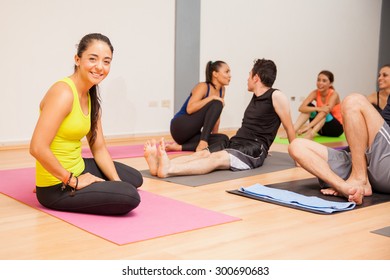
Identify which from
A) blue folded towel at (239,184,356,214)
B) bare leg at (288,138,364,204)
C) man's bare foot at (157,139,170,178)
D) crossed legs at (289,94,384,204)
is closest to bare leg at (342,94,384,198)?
crossed legs at (289,94,384,204)

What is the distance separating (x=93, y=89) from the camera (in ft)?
Result: 9.21

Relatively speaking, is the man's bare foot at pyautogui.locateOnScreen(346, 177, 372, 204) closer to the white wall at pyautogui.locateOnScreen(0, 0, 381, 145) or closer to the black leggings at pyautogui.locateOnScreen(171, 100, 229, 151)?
the black leggings at pyautogui.locateOnScreen(171, 100, 229, 151)

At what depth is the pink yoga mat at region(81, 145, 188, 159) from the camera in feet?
15.7

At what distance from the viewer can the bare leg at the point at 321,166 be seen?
3.08m

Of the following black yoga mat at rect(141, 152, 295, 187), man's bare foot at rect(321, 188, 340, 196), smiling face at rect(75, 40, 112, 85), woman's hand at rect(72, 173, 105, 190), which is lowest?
black yoga mat at rect(141, 152, 295, 187)

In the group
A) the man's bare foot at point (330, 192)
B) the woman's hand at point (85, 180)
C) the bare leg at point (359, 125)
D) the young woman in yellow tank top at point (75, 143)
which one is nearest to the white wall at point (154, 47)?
the young woman in yellow tank top at point (75, 143)

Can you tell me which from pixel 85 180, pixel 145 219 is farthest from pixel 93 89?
pixel 145 219

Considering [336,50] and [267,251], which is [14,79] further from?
[336,50]

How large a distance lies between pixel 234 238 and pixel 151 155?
1399 mm

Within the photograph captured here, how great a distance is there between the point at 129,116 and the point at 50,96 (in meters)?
3.38

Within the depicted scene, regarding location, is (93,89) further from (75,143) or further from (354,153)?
(354,153)

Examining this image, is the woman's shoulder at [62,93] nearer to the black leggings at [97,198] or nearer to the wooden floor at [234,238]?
the black leggings at [97,198]

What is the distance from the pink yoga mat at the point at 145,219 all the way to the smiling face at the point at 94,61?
2.19 ft

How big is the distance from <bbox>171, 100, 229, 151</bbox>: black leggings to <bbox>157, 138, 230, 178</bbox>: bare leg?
777mm
